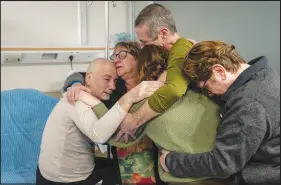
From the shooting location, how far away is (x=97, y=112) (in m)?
1.26

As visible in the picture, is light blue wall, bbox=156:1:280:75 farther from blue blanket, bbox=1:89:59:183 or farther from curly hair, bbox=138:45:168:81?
curly hair, bbox=138:45:168:81

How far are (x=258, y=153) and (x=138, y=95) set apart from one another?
1.66 ft

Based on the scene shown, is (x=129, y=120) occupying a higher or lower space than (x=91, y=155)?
higher

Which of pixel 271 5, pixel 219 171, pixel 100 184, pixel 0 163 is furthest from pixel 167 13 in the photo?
pixel 271 5

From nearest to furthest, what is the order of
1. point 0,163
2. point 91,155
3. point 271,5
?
1. point 91,155
2. point 0,163
3. point 271,5

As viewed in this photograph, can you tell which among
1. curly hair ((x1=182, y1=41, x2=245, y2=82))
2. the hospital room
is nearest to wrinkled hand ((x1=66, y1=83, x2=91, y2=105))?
the hospital room

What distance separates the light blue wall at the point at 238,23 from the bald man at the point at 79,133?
1968 millimetres

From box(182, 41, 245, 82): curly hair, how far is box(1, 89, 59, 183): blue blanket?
1.25 metres

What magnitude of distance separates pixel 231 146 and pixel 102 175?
2.65ft

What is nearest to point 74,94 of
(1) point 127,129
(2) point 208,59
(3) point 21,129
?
(1) point 127,129

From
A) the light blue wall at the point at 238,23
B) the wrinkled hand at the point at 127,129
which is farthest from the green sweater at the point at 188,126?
the light blue wall at the point at 238,23

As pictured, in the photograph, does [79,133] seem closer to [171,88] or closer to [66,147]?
[66,147]

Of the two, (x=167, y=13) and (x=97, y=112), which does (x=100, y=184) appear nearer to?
(x=97, y=112)

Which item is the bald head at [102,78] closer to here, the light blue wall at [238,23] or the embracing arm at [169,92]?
the embracing arm at [169,92]
